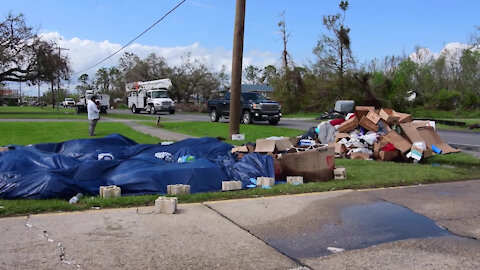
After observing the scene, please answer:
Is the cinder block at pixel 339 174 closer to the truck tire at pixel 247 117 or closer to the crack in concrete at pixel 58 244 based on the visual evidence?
the crack in concrete at pixel 58 244

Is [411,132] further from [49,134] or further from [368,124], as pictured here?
[49,134]

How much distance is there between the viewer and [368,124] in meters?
12.0

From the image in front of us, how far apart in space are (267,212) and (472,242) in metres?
2.45

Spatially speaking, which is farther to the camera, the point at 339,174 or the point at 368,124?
the point at 368,124

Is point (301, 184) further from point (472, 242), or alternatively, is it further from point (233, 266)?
point (233, 266)

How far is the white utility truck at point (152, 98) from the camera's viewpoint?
4275 centimetres

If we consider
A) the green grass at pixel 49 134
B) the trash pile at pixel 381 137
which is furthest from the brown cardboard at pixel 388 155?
the green grass at pixel 49 134

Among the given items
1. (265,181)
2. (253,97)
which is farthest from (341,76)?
(265,181)

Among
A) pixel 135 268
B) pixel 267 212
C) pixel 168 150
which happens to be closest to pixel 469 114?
pixel 168 150

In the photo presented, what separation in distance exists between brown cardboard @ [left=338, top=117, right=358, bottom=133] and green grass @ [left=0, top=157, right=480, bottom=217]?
1.68 metres

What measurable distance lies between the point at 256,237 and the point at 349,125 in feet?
26.9

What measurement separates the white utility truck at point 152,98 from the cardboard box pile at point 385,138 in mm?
32033

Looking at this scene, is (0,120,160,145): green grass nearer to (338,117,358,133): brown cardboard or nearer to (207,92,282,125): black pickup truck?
(338,117,358,133): brown cardboard

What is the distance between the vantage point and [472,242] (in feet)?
15.7
